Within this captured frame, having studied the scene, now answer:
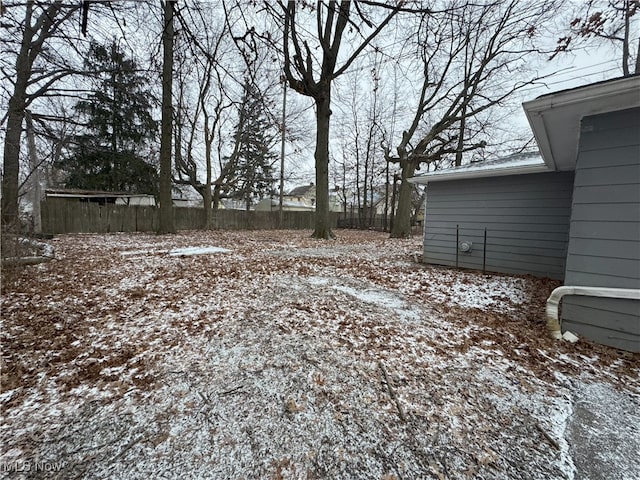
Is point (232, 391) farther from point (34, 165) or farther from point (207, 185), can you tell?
point (207, 185)

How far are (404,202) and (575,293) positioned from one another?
391 inches

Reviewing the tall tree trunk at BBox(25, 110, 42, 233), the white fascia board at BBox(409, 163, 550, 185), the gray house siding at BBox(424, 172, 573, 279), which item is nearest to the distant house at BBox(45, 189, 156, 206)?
the tall tree trunk at BBox(25, 110, 42, 233)

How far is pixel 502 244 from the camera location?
18.7 ft

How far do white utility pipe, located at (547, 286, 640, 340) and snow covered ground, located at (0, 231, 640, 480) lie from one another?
0.63ft

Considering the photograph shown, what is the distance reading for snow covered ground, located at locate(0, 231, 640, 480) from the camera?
136cm

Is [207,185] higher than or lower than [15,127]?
lower

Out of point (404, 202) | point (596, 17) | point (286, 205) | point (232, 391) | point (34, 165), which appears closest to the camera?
point (232, 391)

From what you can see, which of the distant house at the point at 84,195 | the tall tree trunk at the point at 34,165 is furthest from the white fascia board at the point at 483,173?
the distant house at the point at 84,195

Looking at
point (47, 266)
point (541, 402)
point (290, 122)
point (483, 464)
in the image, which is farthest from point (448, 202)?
point (290, 122)

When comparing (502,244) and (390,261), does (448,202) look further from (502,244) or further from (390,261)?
(390,261)

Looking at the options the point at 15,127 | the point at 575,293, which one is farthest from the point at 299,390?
the point at 15,127

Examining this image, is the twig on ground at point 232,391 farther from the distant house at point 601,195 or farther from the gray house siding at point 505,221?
the gray house siding at point 505,221

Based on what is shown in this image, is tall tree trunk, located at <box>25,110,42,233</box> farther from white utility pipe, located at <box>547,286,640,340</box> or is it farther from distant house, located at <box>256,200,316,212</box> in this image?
distant house, located at <box>256,200,316,212</box>

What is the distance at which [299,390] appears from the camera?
1843mm
